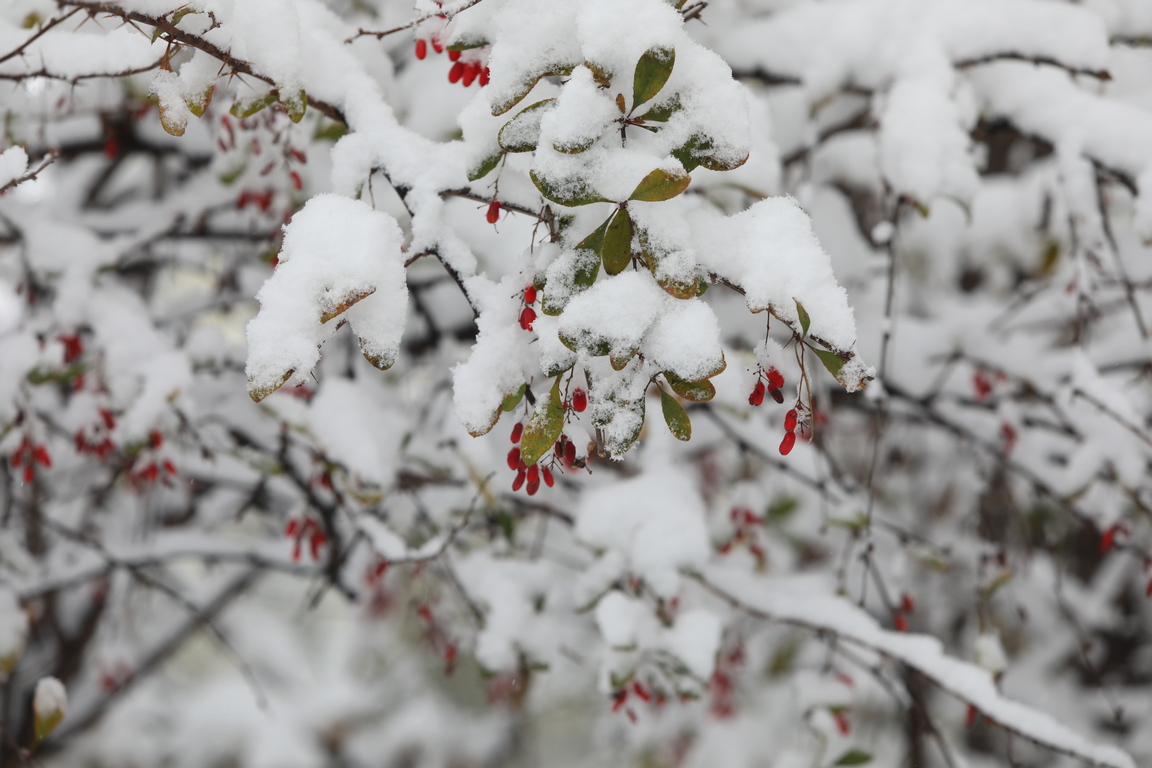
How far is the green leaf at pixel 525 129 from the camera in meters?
0.76

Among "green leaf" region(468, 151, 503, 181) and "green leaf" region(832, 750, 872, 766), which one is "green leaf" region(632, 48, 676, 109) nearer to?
"green leaf" region(468, 151, 503, 181)

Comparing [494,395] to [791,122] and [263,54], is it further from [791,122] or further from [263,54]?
[791,122]

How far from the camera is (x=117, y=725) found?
4082mm

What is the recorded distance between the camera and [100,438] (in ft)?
5.31

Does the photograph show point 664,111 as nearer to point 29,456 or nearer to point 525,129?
point 525,129

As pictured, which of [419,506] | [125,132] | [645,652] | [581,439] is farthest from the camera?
[125,132]

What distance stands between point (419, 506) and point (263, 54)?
3.47 ft

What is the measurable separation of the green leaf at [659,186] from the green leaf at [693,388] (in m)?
0.16

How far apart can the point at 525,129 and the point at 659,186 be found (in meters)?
0.19

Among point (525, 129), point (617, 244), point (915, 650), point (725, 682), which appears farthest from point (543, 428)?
point (725, 682)

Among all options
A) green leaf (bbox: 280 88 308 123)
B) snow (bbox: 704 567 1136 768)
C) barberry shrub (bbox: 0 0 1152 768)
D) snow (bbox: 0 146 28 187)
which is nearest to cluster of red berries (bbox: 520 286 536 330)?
barberry shrub (bbox: 0 0 1152 768)

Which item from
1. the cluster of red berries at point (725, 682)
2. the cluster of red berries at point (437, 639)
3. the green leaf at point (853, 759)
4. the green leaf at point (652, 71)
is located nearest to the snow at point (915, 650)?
the green leaf at point (853, 759)

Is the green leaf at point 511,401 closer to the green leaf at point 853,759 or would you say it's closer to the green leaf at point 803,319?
the green leaf at point 803,319

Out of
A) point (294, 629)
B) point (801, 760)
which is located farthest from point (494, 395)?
point (294, 629)
